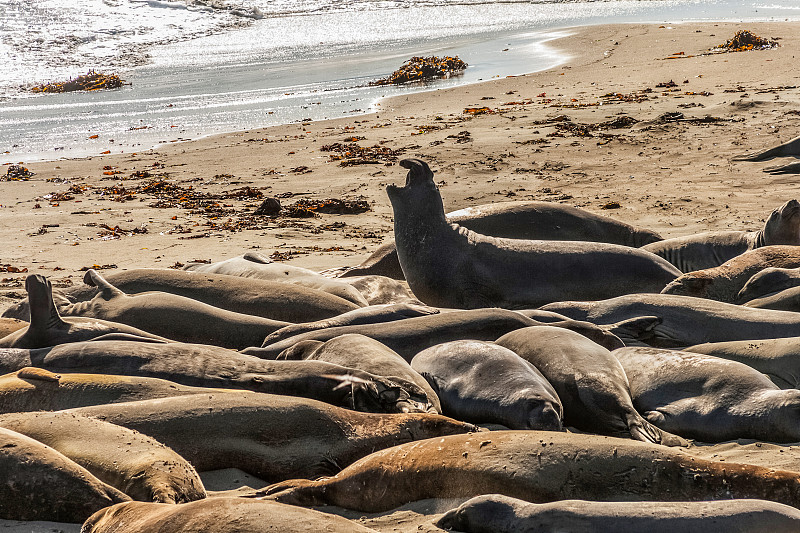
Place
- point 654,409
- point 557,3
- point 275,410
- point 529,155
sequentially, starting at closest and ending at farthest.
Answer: point 275,410 < point 654,409 < point 529,155 < point 557,3

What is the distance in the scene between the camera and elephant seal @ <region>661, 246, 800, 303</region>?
5.98 meters

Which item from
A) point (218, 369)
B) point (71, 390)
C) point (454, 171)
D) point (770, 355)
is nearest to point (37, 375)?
point (71, 390)

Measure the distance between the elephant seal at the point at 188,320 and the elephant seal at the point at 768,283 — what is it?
303 centimetres

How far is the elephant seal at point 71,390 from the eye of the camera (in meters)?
4.04

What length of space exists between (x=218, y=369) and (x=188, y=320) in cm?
118

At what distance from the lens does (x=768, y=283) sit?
576cm

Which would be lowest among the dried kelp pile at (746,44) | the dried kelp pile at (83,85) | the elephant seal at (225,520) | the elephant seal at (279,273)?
the elephant seal at (279,273)

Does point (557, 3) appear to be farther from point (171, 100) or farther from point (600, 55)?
point (171, 100)

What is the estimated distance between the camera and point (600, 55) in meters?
23.2

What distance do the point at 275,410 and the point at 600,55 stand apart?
2118 centimetres

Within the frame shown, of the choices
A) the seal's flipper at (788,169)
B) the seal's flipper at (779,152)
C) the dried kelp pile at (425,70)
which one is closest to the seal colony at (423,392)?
the seal's flipper at (788,169)

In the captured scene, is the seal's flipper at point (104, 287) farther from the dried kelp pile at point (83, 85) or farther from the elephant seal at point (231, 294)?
the dried kelp pile at point (83, 85)

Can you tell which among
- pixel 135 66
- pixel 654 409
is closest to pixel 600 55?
pixel 135 66

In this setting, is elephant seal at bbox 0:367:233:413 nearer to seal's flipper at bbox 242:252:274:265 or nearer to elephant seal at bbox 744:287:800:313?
seal's flipper at bbox 242:252:274:265
